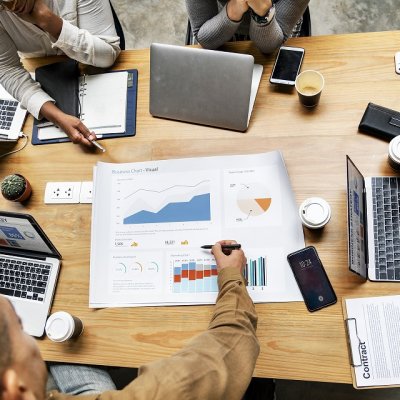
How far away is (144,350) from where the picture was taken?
1.18 m

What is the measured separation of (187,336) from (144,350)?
0.11 m

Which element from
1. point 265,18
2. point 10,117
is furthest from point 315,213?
point 10,117

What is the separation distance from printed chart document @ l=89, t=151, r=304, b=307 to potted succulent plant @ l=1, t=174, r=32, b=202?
0.64 feet

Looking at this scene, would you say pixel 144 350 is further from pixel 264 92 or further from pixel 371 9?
pixel 371 9

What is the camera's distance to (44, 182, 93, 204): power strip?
1.34 m

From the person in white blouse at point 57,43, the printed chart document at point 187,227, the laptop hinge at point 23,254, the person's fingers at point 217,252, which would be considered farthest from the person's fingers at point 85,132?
the person's fingers at point 217,252

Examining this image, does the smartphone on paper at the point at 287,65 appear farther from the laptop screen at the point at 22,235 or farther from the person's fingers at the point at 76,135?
the laptop screen at the point at 22,235

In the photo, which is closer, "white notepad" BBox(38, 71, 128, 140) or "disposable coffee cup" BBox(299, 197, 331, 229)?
"disposable coffee cup" BBox(299, 197, 331, 229)

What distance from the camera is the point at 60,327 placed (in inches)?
46.0

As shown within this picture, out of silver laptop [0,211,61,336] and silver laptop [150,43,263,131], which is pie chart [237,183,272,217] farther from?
silver laptop [0,211,61,336]

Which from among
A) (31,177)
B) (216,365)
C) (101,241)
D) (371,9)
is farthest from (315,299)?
(371,9)

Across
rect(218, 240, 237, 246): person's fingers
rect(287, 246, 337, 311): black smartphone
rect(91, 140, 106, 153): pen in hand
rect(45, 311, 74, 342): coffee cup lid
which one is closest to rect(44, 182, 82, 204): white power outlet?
rect(91, 140, 106, 153): pen in hand

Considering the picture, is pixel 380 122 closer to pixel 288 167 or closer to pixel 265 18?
pixel 288 167

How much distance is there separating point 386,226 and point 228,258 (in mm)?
380
